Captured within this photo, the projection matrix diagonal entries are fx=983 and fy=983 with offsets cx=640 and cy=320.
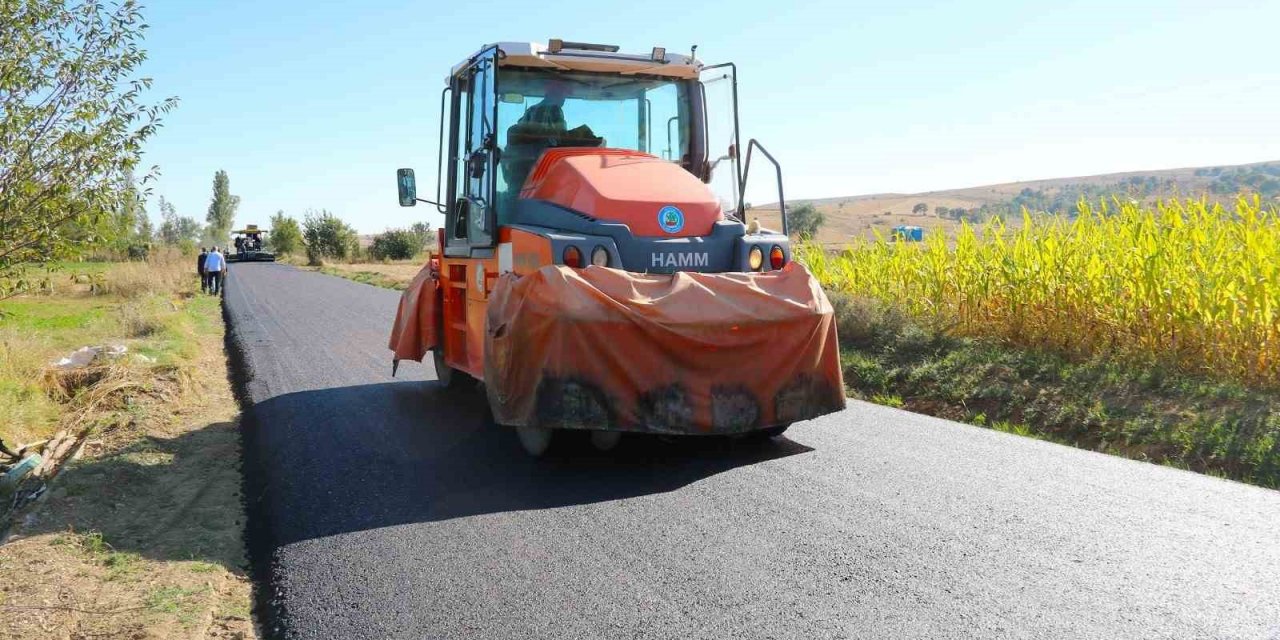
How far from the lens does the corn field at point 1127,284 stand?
8.37m

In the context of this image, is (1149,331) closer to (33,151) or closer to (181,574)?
(181,574)

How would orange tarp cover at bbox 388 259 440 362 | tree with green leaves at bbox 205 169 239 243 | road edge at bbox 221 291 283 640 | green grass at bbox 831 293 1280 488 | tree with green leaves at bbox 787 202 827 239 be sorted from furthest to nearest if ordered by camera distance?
tree with green leaves at bbox 205 169 239 243 → tree with green leaves at bbox 787 202 827 239 → orange tarp cover at bbox 388 259 440 362 → green grass at bbox 831 293 1280 488 → road edge at bbox 221 291 283 640

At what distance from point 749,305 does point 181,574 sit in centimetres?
338

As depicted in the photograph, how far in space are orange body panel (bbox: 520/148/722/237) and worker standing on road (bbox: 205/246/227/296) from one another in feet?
82.3

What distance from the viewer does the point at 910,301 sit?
12586 mm

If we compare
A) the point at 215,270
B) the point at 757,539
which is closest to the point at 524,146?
the point at 757,539

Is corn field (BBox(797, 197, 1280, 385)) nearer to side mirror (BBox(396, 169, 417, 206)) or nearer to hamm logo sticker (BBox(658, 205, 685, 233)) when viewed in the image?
hamm logo sticker (BBox(658, 205, 685, 233))

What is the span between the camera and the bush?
63875 millimetres

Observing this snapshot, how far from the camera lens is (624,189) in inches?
261

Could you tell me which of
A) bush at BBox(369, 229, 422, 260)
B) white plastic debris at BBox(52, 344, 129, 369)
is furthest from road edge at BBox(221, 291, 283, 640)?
bush at BBox(369, 229, 422, 260)

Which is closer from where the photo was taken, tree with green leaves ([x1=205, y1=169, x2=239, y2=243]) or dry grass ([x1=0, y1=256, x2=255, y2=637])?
dry grass ([x1=0, y1=256, x2=255, y2=637])

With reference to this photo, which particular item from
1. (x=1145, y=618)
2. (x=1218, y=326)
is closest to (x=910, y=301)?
Result: (x=1218, y=326)

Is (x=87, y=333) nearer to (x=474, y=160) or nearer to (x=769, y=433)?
(x=474, y=160)

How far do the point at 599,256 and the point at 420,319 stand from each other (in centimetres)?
315
